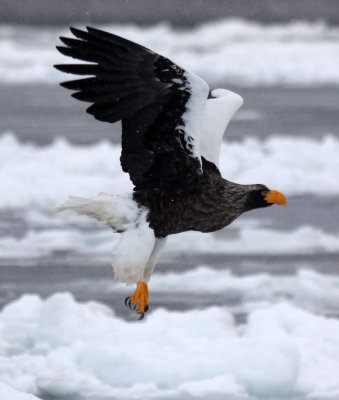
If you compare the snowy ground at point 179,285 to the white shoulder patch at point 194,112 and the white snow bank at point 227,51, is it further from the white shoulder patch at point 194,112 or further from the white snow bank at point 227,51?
the white snow bank at point 227,51

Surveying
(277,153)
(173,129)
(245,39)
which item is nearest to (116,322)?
(173,129)

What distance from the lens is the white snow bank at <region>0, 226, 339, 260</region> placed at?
28.6 feet

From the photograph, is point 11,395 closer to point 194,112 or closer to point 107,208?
point 107,208

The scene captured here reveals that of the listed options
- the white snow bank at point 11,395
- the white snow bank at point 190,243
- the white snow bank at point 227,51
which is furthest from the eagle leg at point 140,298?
the white snow bank at point 227,51

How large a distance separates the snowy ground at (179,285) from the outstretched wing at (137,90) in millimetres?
1342

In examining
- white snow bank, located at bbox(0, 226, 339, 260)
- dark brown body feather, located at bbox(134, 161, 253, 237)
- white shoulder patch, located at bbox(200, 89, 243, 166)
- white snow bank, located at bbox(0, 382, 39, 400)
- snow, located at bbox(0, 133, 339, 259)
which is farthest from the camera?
snow, located at bbox(0, 133, 339, 259)

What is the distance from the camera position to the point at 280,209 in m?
10.2

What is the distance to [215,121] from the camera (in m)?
5.96

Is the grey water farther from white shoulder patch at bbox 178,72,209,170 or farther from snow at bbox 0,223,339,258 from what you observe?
white shoulder patch at bbox 178,72,209,170

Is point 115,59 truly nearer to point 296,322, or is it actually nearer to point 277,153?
point 296,322

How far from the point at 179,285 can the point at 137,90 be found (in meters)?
3.01

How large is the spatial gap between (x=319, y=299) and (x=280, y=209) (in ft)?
8.66

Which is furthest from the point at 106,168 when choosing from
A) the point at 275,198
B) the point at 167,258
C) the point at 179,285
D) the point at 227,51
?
the point at 227,51

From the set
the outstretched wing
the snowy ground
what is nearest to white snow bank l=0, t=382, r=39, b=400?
the snowy ground
